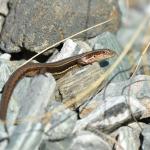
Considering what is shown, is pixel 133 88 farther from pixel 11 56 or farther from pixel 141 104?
pixel 11 56

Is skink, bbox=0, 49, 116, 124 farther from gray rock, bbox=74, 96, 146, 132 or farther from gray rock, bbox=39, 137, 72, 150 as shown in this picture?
gray rock, bbox=74, 96, 146, 132

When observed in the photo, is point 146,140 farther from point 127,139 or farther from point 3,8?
point 3,8

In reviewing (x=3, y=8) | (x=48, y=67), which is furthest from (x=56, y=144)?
(x=3, y=8)

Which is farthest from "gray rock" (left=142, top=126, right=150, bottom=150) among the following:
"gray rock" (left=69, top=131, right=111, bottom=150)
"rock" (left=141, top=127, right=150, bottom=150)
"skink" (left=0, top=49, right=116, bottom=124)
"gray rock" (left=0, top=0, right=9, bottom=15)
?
"gray rock" (left=0, top=0, right=9, bottom=15)

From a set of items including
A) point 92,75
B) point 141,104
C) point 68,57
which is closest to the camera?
point 141,104

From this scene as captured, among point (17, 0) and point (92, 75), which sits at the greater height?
point (17, 0)

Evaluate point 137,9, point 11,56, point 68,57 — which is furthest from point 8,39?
point 137,9

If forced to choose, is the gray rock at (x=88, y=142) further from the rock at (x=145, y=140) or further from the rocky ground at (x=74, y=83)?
the rock at (x=145, y=140)

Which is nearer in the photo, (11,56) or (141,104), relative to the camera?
(141,104)
